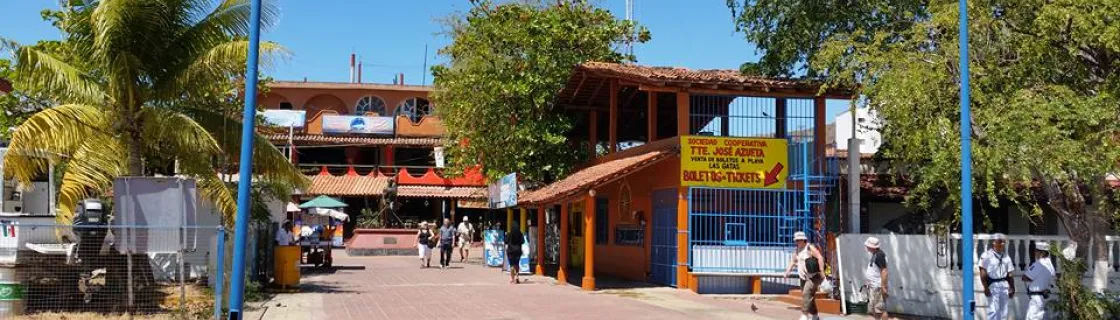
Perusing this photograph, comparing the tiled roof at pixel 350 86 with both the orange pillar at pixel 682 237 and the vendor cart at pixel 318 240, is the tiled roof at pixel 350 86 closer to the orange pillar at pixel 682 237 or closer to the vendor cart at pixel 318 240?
the vendor cart at pixel 318 240

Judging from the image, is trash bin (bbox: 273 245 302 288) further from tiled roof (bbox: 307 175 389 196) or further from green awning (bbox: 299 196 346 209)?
tiled roof (bbox: 307 175 389 196)

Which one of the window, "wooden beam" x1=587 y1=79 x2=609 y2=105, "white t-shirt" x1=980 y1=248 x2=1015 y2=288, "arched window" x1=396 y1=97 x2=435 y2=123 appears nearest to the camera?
"white t-shirt" x1=980 y1=248 x2=1015 y2=288

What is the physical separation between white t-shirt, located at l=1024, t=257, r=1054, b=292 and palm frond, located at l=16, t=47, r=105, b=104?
45.8 feet

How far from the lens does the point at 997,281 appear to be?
14.0m

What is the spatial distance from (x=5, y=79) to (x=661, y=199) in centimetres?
1628

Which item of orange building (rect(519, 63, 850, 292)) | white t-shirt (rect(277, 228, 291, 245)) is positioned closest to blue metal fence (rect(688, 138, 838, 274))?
orange building (rect(519, 63, 850, 292))

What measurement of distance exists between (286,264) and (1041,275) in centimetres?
1351

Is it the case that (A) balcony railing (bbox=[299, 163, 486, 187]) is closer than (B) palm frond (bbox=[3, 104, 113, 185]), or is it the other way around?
(B) palm frond (bbox=[3, 104, 113, 185])

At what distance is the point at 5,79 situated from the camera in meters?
24.1

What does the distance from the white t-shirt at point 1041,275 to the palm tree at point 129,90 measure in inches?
456

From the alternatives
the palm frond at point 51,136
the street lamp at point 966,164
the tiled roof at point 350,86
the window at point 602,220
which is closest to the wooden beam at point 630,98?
the window at point 602,220

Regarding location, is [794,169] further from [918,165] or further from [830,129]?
[830,129]

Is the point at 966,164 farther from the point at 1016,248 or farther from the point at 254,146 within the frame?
the point at 254,146

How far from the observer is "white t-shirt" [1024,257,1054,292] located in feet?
45.3
